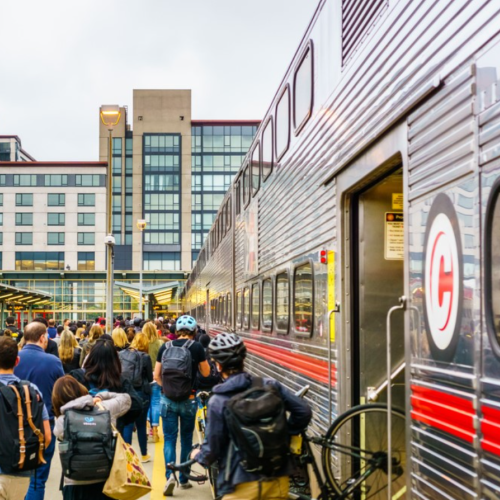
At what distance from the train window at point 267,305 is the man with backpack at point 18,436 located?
12.5 feet

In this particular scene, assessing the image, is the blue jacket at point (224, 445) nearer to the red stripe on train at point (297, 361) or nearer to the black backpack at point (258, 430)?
the black backpack at point (258, 430)

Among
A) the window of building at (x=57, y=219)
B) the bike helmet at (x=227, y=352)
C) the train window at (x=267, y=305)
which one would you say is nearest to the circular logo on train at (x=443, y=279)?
the bike helmet at (x=227, y=352)

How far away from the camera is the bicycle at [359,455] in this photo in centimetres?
470

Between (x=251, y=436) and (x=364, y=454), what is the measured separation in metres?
1.64

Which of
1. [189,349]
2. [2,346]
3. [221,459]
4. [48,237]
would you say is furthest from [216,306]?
[48,237]

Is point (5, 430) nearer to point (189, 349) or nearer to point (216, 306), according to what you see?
point (189, 349)

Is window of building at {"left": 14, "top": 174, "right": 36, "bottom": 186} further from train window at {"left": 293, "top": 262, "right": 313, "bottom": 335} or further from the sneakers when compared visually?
train window at {"left": 293, "top": 262, "right": 313, "bottom": 335}

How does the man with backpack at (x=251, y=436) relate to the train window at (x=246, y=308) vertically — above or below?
below

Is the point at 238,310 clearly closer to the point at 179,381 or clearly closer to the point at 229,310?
the point at 229,310

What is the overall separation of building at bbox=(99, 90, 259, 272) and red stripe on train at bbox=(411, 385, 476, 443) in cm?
7066

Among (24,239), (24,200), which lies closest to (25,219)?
(24,200)

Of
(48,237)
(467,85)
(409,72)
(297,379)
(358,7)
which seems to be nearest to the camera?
(467,85)

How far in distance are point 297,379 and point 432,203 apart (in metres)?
3.71

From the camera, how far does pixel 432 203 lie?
139 inches
